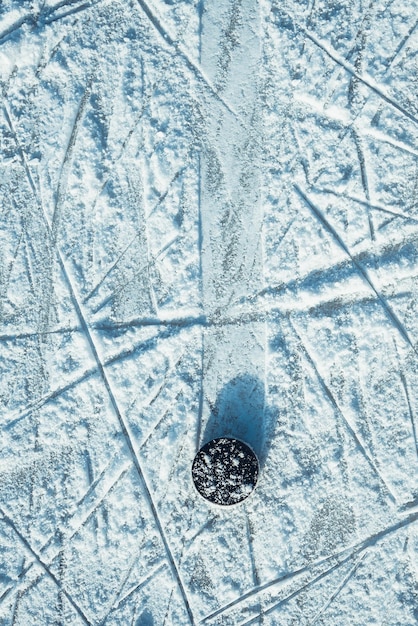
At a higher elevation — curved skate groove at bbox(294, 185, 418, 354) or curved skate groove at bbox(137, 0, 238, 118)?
curved skate groove at bbox(137, 0, 238, 118)

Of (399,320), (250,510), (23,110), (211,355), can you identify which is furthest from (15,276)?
(399,320)

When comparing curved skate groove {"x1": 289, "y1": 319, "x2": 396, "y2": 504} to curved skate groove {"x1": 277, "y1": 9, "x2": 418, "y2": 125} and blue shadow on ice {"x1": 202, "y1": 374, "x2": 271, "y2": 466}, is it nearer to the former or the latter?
blue shadow on ice {"x1": 202, "y1": 374, "x2": 271, "y2": 466}

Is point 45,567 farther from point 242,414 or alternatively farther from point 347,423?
point 347,423

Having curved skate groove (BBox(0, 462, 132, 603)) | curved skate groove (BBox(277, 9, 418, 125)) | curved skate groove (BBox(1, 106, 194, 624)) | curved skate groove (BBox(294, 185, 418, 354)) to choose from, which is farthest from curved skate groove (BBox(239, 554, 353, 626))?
curved skate groove (BBox(277, 9, 418, 125))

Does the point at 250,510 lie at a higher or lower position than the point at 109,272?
lower

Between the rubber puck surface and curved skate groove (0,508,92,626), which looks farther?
curved skate groove (0,508,92,626)

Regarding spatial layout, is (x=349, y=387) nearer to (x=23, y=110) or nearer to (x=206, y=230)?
(x=206, y=230)

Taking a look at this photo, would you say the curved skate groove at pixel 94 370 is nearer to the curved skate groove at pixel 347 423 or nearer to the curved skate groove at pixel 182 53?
the curved skate groove at pixel 347 423
